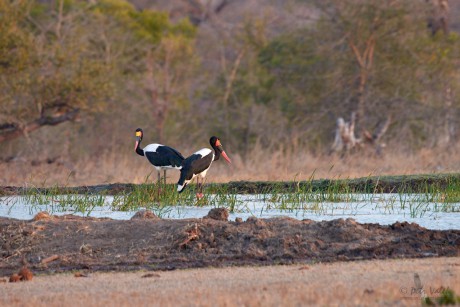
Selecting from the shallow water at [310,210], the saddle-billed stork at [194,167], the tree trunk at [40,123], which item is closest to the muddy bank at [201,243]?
the shallow water at [310,210]

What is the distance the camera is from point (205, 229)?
8984mm

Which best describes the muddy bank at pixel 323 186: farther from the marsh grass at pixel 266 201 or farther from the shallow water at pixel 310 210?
the shallow water at pixel 310 210

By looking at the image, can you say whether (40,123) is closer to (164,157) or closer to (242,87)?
(242,87)

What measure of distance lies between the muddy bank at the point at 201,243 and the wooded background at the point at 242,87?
9812mm

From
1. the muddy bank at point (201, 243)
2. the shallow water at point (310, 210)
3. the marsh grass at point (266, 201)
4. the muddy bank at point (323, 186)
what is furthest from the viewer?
the muddy bank at point (323, 186)

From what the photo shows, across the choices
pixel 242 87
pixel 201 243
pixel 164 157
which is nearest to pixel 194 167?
pixel 164 157

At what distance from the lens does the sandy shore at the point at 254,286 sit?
6.21m

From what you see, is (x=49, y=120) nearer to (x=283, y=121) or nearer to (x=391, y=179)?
(x=283, y=121)

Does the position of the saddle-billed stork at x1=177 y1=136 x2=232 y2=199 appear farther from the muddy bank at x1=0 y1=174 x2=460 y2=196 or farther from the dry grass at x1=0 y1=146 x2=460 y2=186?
the dry grass at x1=0 y1=146 x2=460 y2=186

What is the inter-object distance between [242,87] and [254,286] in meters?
22.8

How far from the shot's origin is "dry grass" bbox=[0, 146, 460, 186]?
18.8 metres

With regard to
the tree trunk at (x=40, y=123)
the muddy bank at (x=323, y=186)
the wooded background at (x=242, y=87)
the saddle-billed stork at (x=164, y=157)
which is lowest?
the muddy bank at (x=323, y=186)

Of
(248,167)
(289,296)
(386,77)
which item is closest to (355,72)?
(386,77)

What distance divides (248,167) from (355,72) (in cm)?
693
